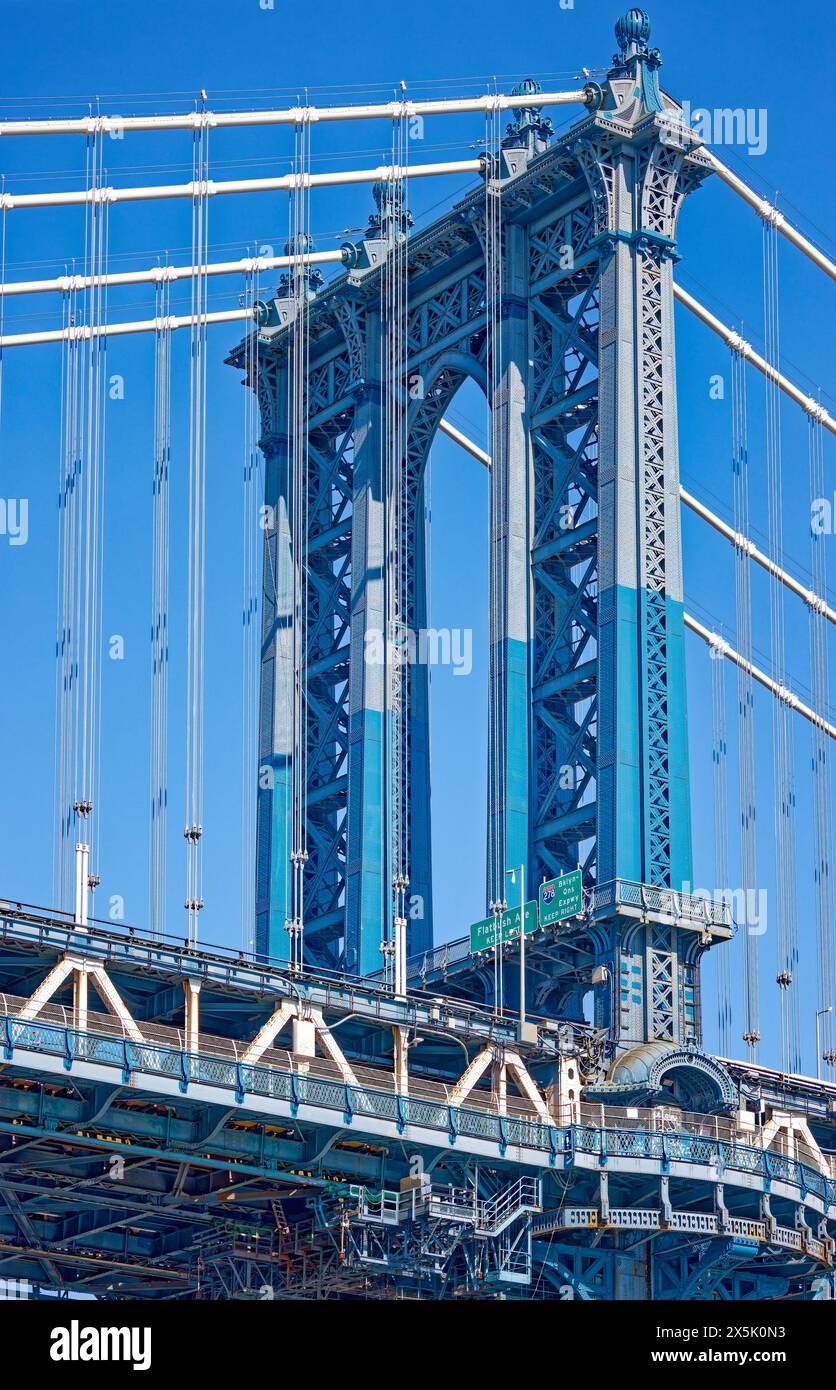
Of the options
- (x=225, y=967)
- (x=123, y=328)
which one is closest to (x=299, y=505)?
(x=123, y=328)

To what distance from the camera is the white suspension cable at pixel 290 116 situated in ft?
306

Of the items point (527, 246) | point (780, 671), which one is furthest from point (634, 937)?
point (780, 671)

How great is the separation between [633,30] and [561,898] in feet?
119

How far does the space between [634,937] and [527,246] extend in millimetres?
32161

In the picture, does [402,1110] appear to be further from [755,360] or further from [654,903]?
[755,360]

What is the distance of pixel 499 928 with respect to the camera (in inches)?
3514

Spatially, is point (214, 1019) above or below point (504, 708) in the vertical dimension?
below

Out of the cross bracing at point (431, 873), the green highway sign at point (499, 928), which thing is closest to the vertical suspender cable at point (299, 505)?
the cross bracing at point (431, 873)

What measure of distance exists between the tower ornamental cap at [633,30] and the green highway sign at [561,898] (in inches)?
1362

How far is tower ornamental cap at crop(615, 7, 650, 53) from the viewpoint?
98688mm
